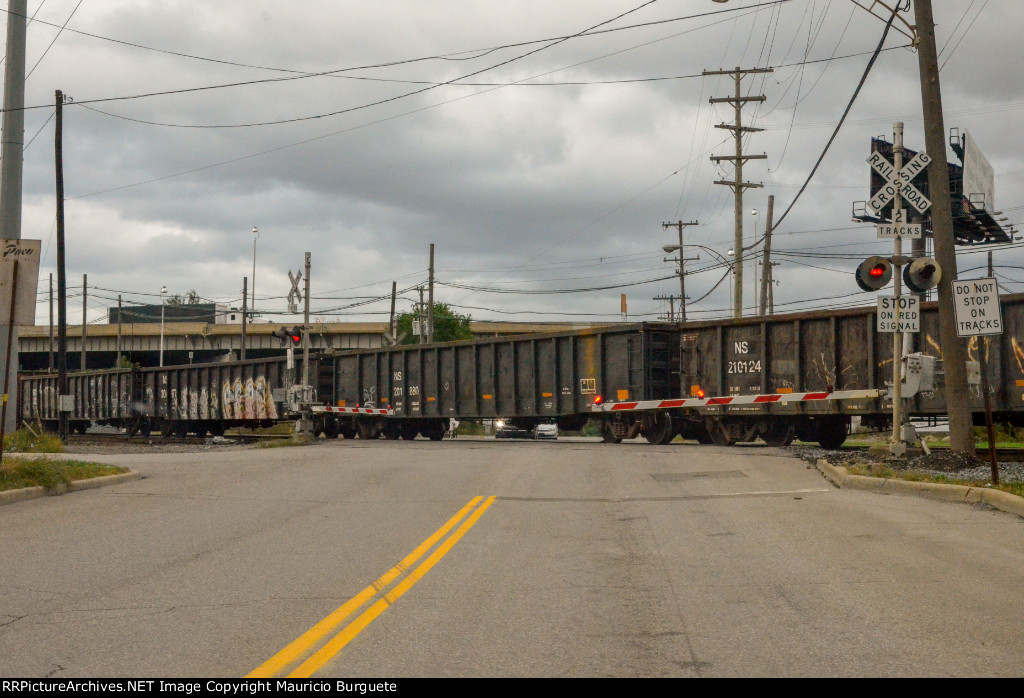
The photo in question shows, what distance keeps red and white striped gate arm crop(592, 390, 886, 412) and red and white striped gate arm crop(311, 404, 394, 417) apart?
1007cm

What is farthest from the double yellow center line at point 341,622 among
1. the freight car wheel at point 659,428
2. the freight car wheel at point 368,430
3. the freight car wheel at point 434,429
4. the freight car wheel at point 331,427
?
the freight car wheel at point 331,427

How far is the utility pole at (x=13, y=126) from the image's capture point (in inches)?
821

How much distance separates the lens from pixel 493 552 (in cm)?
902

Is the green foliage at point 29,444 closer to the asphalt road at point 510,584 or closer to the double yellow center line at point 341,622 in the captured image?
the asphalt road at point 510,584

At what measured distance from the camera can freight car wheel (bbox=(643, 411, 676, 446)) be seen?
26156 mm

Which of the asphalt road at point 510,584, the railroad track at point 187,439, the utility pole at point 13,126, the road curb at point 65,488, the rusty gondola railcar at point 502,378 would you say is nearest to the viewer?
the asphalt road at point 510,584

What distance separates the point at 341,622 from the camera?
625 cm

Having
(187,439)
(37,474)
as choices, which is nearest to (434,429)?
(187,439)

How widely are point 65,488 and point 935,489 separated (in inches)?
481

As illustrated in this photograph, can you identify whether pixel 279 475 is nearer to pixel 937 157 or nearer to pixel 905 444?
pixel 905 444

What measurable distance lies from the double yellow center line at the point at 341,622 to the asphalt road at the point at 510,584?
24 millimetres

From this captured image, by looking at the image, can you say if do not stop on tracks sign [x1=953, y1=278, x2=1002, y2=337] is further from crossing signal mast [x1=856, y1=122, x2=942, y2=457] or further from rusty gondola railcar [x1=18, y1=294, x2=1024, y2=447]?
crossing signal mast [x1=856, y1=122, x2=942, y2=457]

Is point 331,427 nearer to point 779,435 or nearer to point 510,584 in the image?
point 779,435
